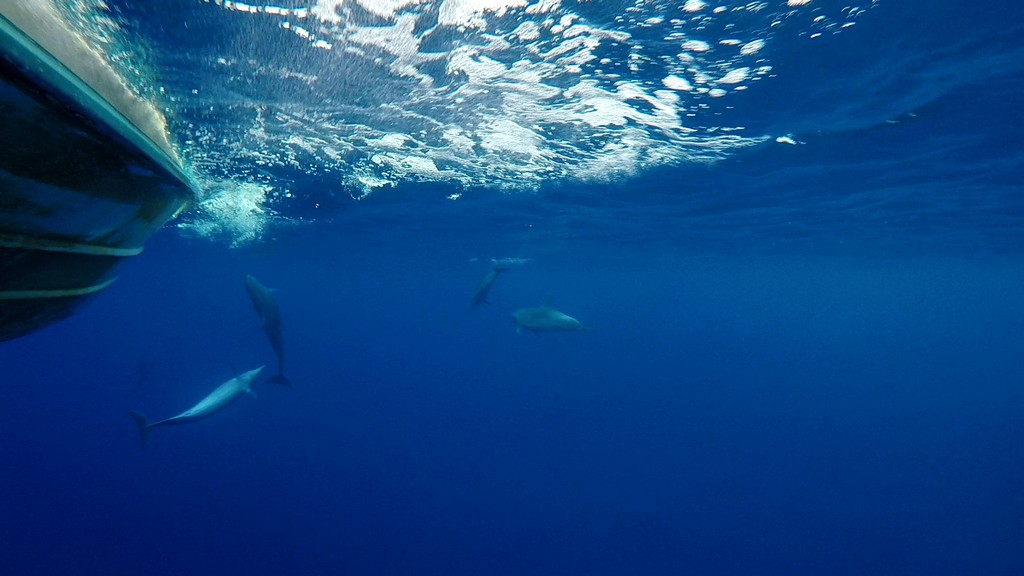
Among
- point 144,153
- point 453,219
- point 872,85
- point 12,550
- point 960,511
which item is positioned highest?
point 872,85

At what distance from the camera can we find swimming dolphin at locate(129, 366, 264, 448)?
9.95 meters

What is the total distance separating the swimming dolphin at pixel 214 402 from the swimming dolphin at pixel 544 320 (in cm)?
673

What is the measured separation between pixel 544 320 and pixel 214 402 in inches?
314

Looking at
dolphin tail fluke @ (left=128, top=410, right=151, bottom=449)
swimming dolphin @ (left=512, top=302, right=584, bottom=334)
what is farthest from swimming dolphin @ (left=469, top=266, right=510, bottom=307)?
A: dolphin tail fluke @ (left=128, top=410, right=151, bottom=449)

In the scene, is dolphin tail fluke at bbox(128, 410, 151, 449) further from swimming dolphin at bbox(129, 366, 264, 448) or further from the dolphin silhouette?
the dolphin silhouette

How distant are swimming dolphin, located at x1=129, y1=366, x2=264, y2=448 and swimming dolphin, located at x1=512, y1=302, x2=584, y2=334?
673cm

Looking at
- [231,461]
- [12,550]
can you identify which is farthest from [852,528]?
[12,550]

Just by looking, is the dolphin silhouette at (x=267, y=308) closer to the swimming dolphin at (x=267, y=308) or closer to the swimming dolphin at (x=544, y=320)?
the swimming dolphin at (x=267, y=308)

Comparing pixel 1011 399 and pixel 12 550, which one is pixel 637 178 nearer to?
pixel 12 550

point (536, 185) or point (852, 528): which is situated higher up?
point (536, 185)

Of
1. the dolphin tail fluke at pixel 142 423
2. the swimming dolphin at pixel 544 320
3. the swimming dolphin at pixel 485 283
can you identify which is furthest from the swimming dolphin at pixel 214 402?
the swimming dolphin at pixel 544 320

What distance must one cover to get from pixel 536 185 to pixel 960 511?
34.2 meters

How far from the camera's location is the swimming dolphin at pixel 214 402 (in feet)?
32.6

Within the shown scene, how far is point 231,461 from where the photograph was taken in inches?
1513
